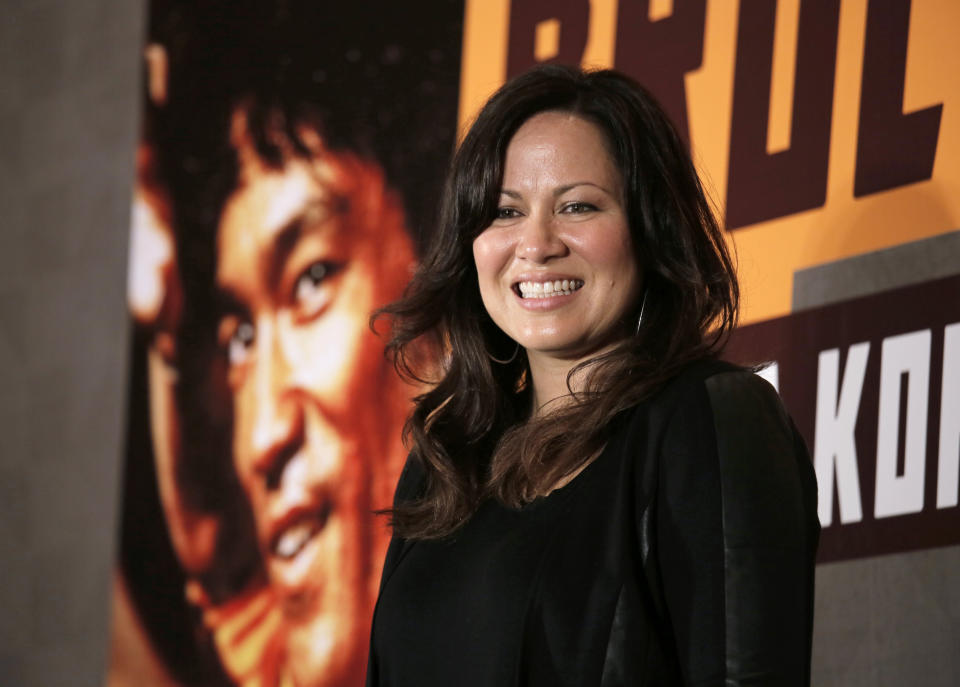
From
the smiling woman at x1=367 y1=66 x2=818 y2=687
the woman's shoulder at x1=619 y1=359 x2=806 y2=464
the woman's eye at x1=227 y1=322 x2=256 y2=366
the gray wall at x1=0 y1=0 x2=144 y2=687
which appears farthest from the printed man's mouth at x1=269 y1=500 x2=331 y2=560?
the woman's shoulder at x1=619 y1=359 x2=806 y2=464

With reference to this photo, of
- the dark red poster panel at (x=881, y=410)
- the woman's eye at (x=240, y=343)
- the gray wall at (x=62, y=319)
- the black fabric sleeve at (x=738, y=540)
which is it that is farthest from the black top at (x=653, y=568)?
the gray wall at (x=62, y=319)

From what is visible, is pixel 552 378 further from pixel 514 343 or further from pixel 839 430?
pixel 839 430

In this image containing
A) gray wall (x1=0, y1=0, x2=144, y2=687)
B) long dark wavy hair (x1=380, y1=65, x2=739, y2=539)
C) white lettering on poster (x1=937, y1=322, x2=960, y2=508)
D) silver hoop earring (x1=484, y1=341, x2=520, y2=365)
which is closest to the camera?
long dark wavy hair (x1=380, y1=65, x2=739, y2=539)

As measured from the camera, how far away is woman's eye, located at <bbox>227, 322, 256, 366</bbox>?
2758 millimetres

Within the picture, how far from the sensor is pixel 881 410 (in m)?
1.81

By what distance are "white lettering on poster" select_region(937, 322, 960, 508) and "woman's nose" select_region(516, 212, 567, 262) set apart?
64 cm

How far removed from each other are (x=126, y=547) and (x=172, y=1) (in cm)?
128

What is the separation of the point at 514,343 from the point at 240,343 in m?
1.27

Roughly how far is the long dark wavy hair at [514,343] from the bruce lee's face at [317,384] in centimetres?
92

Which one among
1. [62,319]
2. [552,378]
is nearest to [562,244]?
[552,378]

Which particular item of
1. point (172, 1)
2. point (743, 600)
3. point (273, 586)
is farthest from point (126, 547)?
point (743, 600)

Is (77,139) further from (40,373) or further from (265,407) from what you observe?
(265,407)

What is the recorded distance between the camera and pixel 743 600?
1.14 meters

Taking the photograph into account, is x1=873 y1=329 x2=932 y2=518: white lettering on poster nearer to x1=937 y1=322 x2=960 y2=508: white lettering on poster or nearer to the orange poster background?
x1=937 y1=322 x2=960 y2=508: white lettering on poster
